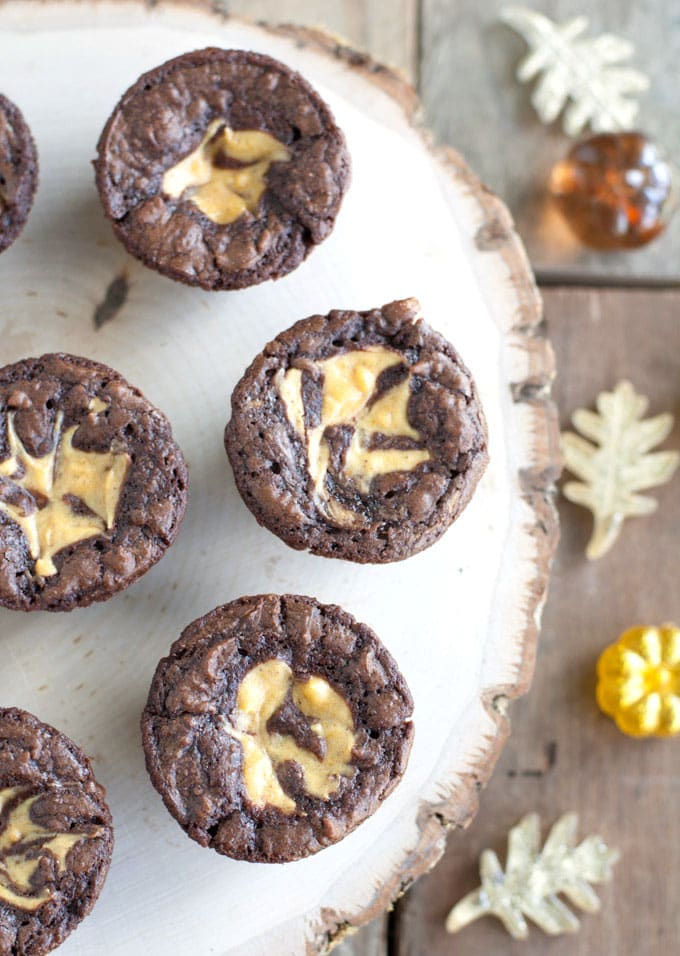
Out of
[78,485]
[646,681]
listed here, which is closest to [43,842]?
[78,485]

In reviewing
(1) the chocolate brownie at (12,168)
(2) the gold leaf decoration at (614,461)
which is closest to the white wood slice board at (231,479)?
(1) the chocolate brownie at (12,168)

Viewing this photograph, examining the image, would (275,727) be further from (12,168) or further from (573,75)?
(573,75)

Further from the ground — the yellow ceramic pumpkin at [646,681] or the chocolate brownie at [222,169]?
the chocolate brownie at [222,169]

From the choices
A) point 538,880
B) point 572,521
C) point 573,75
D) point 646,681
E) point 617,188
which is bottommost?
point 538,880

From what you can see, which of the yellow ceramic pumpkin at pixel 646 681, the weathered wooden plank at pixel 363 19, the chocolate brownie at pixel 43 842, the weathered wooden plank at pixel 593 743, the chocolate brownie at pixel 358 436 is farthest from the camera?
the weathered wooden plank at pixel 363 19

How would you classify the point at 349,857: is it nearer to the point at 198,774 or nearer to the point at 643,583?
the point at 198,774

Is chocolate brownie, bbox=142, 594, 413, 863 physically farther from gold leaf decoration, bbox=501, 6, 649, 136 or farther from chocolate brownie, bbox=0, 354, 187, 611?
gold leaf decoration, bbox=501, 6, 649, 136

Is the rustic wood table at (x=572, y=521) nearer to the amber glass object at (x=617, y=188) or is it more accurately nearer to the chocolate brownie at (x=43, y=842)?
the amber glass object at (x=617, y=188)
